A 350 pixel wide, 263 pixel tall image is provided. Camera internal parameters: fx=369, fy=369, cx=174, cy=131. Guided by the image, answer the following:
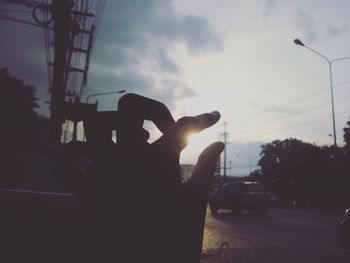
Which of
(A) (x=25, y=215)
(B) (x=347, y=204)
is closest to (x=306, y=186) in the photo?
(B) (x=347, y=204)

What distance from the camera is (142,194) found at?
988 millimetres

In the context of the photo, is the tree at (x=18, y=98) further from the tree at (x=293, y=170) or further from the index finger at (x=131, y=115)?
the index finger at (x=131, y=115)

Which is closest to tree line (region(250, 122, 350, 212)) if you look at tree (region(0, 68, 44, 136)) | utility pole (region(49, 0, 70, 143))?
utility pole (region(49, 0, 70, 143))

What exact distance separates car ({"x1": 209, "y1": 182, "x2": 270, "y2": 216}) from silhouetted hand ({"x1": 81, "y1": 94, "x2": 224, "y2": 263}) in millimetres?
16719

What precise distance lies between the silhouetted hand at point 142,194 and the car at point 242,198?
16.7 metres

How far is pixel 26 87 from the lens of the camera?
1839 inches

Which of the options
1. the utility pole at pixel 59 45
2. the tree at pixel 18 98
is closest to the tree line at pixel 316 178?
the utility pole at pixel 59 45

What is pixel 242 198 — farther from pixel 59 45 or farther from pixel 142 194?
pixel 142 194

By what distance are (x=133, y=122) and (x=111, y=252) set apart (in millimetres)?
366

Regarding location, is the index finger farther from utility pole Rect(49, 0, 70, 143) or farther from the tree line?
the tree line

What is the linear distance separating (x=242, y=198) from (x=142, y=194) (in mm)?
17345

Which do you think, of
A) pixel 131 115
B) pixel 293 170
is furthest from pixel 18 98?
pixel 131 115

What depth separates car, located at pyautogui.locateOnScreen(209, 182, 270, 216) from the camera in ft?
56.0

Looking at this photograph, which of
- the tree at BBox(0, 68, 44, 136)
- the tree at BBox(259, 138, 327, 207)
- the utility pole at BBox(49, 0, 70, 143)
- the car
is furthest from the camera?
the tree at BBox(259, 138, 327, 207)
